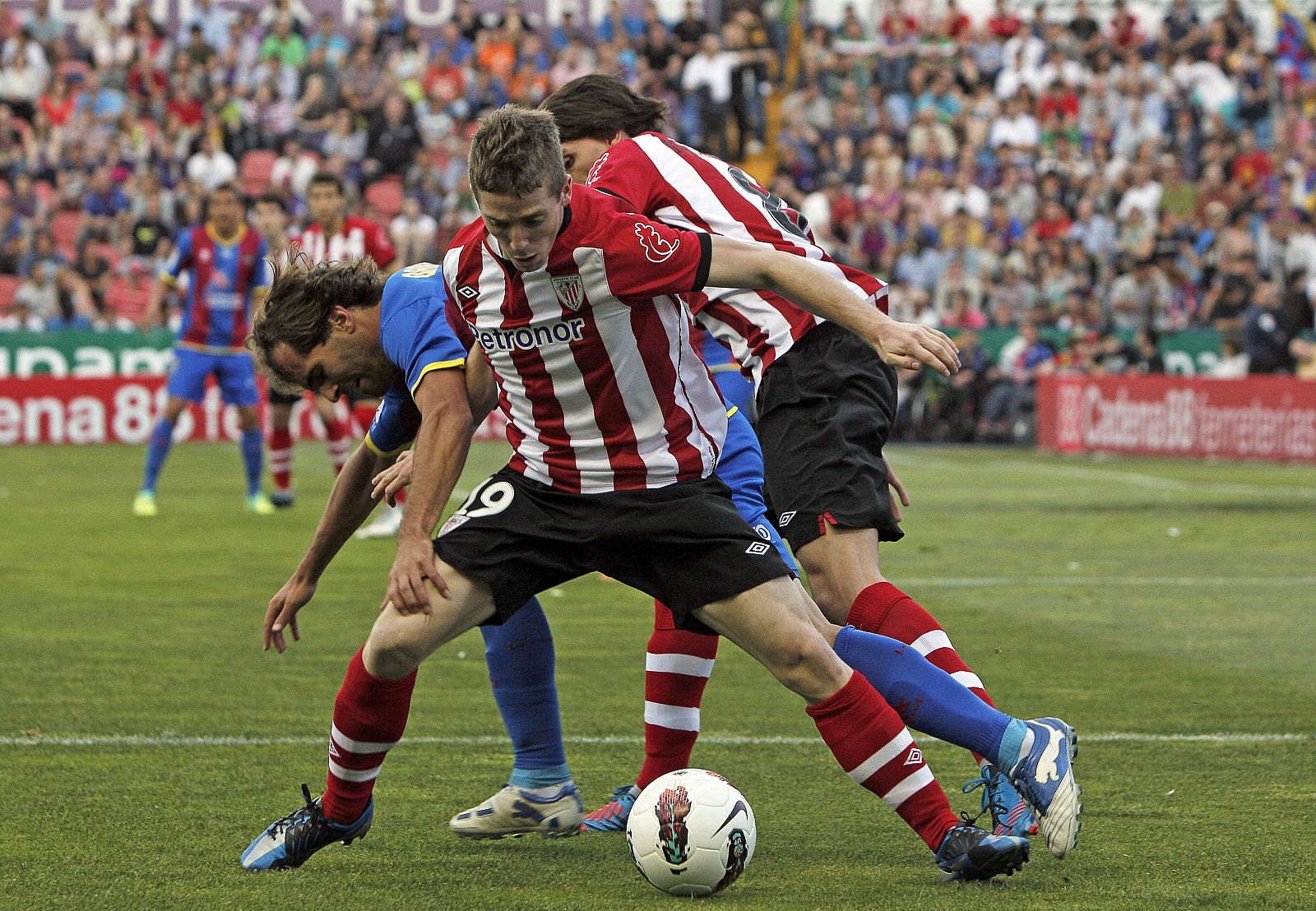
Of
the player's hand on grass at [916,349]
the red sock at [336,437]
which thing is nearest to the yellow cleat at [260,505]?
the red sock at [336,437]

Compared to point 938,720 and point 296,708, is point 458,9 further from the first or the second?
point 938,720

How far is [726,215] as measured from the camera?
4723 mm

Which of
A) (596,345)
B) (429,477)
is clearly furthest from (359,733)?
(596,345)

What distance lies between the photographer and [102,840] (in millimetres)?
4453

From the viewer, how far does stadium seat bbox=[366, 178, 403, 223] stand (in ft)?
79.7

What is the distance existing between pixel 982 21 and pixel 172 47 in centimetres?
1232

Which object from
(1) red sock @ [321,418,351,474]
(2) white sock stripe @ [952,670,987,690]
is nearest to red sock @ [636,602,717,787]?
(2) white sock stripe @ [952,670,987,690]

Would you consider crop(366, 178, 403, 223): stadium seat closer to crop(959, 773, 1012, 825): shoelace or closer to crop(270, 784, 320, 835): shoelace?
crop(270, 784, 320, 835): shoelace

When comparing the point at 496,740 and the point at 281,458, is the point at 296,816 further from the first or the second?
the point at 281,458

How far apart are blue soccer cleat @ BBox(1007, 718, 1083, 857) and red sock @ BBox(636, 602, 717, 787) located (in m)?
0.94

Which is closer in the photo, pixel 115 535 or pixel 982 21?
pixel 115 535

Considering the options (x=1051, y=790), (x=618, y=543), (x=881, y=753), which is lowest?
(x=1051, y=790)

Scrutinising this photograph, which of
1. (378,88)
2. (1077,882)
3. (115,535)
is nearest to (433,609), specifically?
(1077,882)

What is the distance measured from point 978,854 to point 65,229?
69.6 ft
